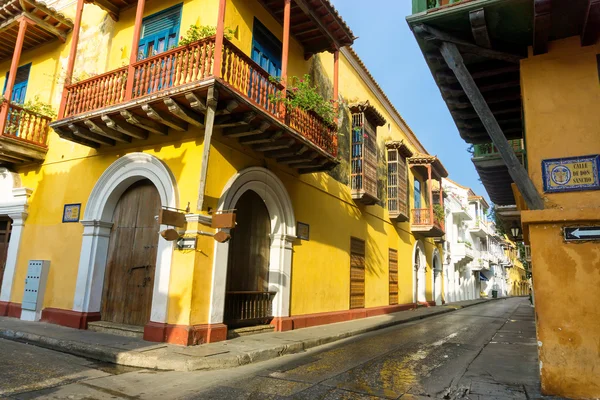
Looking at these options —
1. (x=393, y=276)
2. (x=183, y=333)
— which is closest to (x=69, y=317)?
(x=183, y=333)

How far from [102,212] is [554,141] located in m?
8.46

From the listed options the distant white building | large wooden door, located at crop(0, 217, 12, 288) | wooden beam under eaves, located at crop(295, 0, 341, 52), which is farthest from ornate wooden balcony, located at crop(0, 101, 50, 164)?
the distant white building

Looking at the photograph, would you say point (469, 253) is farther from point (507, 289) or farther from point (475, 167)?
point (507, 289)

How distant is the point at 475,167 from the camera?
11648 mm

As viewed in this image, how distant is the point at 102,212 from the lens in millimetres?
8672

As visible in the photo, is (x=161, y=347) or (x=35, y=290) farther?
(x=35, y=290)

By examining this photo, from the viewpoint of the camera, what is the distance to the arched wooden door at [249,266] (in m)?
8.38

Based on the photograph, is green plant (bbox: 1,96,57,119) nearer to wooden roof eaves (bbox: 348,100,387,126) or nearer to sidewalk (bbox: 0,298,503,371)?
sidewalk (bbox: 0,298,503,371)

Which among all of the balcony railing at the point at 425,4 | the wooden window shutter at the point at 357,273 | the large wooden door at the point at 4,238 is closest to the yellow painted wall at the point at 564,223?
the balcony railing at the point at 425,4

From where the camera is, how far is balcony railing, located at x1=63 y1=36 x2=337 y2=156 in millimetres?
6891

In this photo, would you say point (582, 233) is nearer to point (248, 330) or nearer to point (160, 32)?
point (248, 330)

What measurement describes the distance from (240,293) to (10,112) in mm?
7233

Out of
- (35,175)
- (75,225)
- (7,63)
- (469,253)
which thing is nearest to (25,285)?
(75,225)

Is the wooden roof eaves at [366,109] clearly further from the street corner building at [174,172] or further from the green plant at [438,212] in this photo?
the green plant at [438,212]
